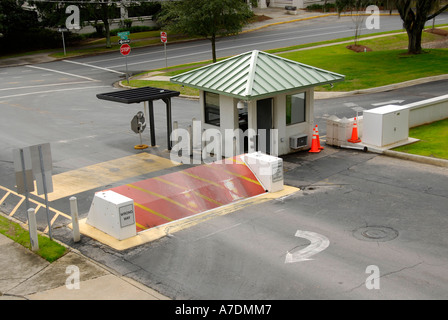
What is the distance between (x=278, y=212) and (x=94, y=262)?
16.0 ft

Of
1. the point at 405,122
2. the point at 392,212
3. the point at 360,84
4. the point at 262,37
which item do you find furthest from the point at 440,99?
the point at 262,37

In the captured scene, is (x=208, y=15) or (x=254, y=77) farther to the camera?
(x=208, y=15)

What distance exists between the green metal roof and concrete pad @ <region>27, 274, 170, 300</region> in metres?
7.94

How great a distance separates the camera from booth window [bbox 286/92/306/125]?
1948 centimetres

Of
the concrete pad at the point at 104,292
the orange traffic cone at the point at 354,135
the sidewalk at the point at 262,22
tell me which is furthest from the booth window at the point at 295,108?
the sidewalk at the point at 262,22

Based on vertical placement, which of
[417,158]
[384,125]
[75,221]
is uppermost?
[384,125]

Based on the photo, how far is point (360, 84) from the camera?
3092 centimetres

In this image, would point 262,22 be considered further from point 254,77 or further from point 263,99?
point 254,77

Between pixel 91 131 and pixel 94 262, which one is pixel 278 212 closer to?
pixel 94 262

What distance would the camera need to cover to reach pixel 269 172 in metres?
15.9

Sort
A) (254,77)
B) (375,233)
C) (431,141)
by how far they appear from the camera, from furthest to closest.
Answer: (431,141)
(254,77)
(375,233)

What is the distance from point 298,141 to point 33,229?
390 inches

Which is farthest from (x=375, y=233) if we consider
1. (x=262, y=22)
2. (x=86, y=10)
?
(x=262, y=22)

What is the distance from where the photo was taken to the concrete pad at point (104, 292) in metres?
10.7
